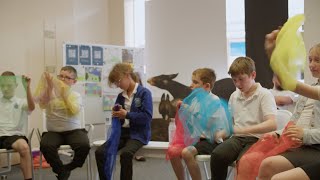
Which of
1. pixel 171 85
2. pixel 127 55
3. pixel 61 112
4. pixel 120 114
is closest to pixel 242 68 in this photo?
pixel 120 114

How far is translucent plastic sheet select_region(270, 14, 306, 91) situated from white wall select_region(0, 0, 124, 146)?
404cm

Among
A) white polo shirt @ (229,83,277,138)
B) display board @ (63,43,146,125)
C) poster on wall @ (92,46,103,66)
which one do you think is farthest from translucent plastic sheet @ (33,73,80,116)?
poster on wall @ (92,46,103,66)

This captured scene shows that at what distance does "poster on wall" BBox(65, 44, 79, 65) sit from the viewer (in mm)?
5020

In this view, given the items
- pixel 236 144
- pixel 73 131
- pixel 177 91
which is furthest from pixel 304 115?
pixel 177 91

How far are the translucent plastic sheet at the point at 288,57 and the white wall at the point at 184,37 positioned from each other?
136 inches

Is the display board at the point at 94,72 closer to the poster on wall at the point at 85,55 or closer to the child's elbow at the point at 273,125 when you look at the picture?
the poster on wall at the point at 85,55

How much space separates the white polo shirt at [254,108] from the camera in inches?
98.0

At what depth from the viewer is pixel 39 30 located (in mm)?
5344

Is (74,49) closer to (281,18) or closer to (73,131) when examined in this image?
(73,131)

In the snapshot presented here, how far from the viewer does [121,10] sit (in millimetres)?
6348

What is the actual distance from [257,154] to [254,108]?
419 millimetres

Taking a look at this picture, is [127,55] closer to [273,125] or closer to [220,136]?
[220,136]

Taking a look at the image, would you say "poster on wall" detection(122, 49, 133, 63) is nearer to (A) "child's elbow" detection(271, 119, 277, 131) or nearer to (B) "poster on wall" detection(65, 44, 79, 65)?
(B) "poster on wall" detection(65, 44, 79, 65)

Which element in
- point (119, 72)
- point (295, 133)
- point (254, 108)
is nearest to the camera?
point (295, 133)
